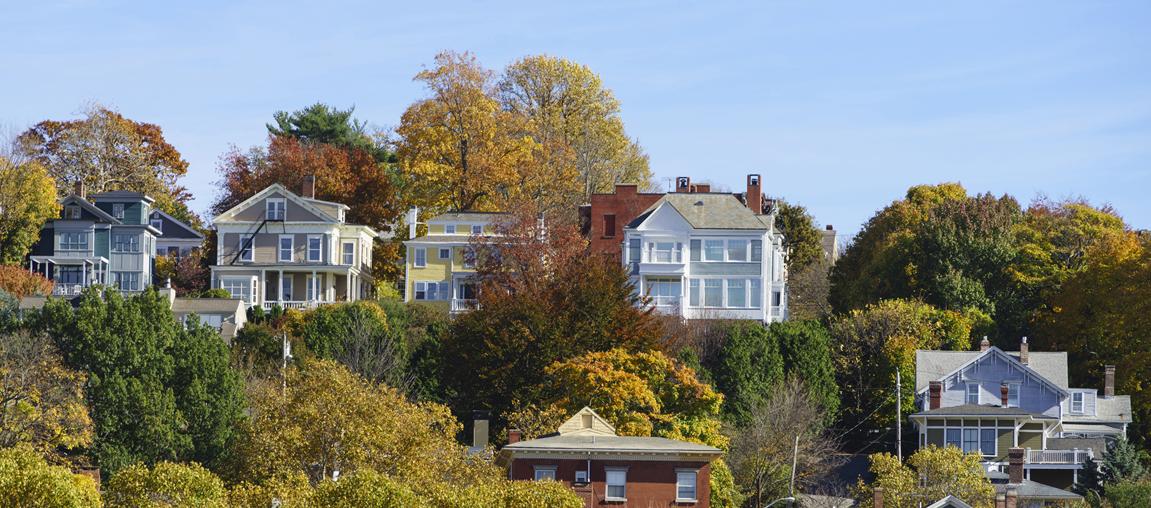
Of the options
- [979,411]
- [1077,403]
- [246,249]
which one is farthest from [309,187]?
[1077,403]

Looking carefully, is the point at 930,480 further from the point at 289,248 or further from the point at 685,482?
the point at 289,248

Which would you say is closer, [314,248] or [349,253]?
[314,248]

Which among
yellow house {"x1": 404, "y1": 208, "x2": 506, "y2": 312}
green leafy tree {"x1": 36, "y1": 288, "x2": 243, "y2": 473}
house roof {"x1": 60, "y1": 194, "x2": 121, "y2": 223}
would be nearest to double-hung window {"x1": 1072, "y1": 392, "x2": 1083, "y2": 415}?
yellow house {"x1": 404, "y1": 208, "x2": 506, "y2": 312}

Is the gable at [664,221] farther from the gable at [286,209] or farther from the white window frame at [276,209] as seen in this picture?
the white window frame at [276,209]

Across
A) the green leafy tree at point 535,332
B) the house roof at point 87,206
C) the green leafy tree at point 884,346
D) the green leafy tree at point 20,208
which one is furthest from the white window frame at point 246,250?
the green leafy tree at point 884,346

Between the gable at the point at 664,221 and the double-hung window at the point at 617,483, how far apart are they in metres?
34.3

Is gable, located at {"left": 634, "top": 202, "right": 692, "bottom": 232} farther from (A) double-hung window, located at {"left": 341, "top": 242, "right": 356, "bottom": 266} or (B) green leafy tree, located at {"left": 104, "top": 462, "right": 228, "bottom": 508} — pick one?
(B) green leafy tree, located at {"left": 104, "top": 462, "right": 228, "bottom": 508}

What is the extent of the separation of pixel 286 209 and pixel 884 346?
31.9 m

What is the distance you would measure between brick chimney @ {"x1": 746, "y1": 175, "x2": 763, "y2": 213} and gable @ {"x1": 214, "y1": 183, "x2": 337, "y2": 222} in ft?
66.8

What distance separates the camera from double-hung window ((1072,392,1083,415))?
86.4 meters

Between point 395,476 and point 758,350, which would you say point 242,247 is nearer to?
point 758,350

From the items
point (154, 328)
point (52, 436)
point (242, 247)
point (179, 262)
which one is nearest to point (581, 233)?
point (242, 247)

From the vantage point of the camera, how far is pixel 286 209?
105 m

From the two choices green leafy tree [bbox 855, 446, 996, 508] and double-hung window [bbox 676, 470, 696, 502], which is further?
green leafy tree [bbox 855, 446, 996, 508]
